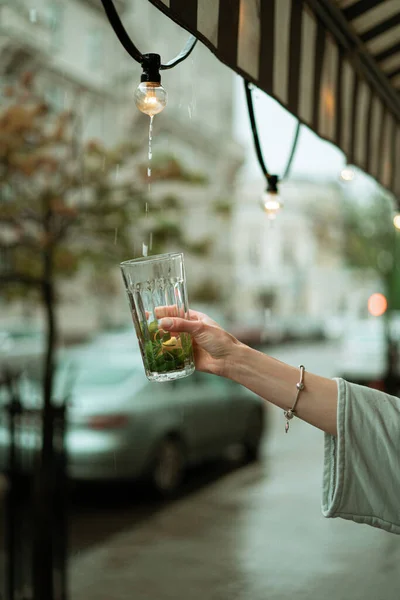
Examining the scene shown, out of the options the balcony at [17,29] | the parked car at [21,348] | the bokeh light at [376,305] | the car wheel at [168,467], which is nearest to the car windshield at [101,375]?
the car wheel at [168,467]

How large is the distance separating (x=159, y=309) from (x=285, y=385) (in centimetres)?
40

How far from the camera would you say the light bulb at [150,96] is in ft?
6.97

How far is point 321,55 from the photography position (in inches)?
125

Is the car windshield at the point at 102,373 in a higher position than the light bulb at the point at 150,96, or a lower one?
lower

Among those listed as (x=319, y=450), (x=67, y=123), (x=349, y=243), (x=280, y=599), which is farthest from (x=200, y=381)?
(x=349, y=243)

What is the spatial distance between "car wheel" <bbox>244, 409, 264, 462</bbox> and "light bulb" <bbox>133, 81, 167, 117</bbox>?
8.39 metres

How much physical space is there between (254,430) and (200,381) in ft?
5.47

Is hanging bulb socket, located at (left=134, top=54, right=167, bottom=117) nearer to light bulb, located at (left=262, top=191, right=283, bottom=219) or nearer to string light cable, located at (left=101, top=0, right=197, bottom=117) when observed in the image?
string light cable, located at (left=101, top=0, right=197, bottom=117)

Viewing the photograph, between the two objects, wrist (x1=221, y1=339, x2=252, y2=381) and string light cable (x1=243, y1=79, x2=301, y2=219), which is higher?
string light cable (x1=243, y1=79, x2=301, y2=219)

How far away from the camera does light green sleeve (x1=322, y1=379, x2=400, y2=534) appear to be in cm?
192

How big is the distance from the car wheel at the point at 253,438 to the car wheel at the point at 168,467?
6.17ft

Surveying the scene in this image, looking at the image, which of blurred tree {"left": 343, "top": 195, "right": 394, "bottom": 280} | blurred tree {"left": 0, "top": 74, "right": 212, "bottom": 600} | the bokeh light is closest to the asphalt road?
blurred tree {"left": 0, "top": 74, "right": 212, "bottom": 600}

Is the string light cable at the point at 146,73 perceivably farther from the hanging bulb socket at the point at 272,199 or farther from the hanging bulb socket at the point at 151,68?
the hanging bulb socket at the point at 272,199

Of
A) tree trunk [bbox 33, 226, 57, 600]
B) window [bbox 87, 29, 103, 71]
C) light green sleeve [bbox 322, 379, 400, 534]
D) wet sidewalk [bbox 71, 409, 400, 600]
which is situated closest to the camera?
light green sleeve [bbox 322, 379, 400, 534]
